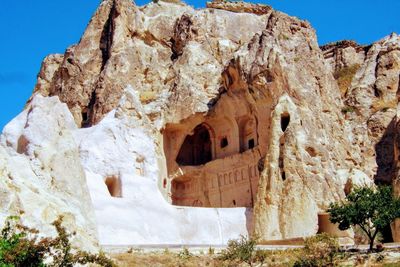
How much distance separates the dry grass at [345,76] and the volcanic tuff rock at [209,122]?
5.52 feet

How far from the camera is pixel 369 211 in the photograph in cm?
3403

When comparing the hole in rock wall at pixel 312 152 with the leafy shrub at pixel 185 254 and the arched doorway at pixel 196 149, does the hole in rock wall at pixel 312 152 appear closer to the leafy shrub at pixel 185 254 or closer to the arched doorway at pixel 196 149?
the arched doorway at pixel 196 149

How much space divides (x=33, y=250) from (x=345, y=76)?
51.9 m

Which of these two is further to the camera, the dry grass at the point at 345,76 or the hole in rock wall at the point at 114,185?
the dry grass at the point at 345,76

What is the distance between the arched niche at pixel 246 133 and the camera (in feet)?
158

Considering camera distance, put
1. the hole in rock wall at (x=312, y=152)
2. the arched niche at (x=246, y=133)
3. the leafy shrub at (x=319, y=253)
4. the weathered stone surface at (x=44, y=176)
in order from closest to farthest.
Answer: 1. the weathered stone surface at (x=44, y=176)
2. the leafy shrub at (x=319, y=253)
3. the hole in rock wall at (x=312, y=152)
4. the arched niche at (x=246, y=133)

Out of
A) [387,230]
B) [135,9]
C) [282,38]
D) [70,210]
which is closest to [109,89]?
[135,9]

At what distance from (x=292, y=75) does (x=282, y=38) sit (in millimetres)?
4779

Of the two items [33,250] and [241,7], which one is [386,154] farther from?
[33,250]

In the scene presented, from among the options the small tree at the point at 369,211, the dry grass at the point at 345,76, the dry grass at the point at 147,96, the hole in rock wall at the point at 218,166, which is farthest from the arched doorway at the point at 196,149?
the small tree at the point at 369,211

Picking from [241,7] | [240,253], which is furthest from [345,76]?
[240,253]

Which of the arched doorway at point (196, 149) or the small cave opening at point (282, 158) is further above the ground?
the arched doorway at point (196, 149)

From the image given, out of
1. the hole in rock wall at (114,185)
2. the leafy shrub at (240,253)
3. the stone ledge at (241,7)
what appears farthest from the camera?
the stone ledge at (241,7)

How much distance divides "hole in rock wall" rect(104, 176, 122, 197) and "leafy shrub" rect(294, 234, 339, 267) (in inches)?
559
